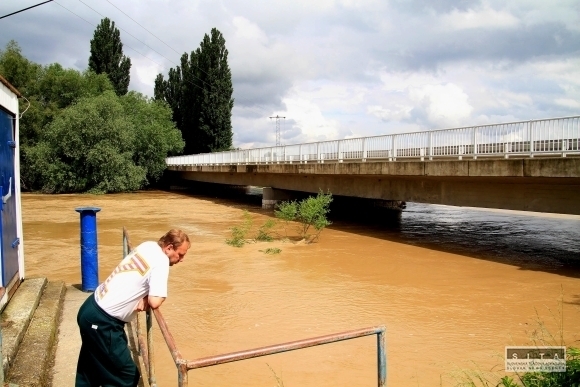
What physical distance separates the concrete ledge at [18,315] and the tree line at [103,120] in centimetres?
3318

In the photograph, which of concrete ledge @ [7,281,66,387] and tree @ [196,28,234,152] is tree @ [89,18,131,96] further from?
concrete ledge @ [7,281,66,387]

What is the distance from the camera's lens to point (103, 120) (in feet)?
129

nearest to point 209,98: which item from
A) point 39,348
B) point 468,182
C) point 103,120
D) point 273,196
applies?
point 103,120

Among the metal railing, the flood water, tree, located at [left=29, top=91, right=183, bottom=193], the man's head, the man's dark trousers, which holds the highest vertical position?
tree, located at [left=29, top=91, right=183, bottom=193]

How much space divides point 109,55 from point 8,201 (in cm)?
5169

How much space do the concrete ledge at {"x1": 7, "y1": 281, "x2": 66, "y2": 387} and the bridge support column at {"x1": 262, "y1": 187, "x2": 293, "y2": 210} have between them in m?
24.7

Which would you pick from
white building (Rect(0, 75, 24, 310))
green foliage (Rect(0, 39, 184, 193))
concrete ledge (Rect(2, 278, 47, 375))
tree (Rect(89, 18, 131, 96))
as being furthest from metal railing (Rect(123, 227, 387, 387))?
tree (Rect(89, 18, 131, 96))

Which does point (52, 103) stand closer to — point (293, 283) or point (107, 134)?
point (107, 134)

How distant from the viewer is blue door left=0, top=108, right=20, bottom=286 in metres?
5.94

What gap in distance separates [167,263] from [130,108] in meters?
46.8

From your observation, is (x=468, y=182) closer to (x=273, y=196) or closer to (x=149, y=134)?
(x=273, y=196)

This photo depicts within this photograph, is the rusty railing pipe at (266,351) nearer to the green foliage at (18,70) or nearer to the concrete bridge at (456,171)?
the concrete bridge at (456,171)

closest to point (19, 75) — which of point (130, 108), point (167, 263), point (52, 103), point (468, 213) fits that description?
point (52, 103)

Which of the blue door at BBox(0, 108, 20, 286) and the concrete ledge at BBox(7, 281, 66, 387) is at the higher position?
the blue door at BBox(0, 108, 20, 286)
